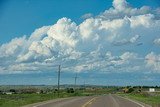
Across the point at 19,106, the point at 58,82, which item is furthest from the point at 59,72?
the point at 19,106

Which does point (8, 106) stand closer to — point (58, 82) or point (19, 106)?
point (19, 106)

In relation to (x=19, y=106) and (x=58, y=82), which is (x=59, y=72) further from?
(x=19, y=106)

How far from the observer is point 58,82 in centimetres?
9738

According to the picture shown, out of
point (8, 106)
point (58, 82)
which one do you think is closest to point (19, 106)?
point (8, 106)

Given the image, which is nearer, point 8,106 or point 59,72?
point 8,106

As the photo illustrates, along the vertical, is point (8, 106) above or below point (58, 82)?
below

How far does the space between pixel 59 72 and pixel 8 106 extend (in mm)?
64758

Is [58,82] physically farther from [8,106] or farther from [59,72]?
[8,106]

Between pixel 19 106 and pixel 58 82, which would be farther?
pixel 58 82

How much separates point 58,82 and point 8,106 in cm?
6267

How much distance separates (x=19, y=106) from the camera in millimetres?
35344

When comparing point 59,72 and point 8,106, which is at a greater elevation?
point 59,72

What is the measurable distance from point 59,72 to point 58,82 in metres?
3.00

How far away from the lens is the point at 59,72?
326ft
